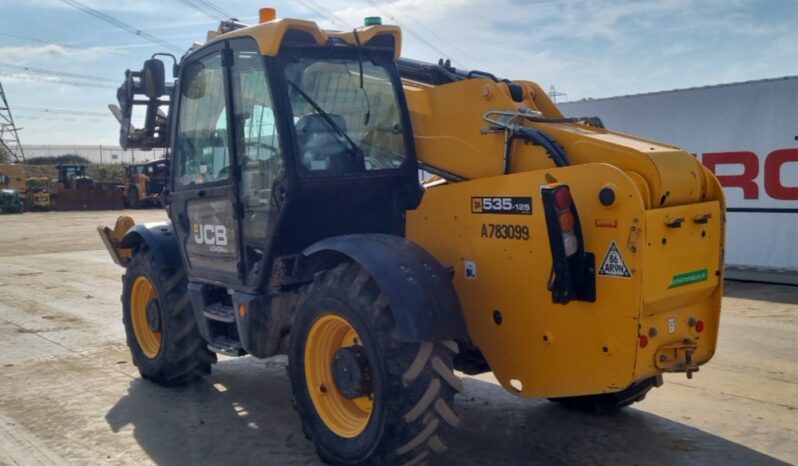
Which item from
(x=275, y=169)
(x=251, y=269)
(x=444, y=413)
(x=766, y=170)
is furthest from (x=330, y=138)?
(x=766, y=170)

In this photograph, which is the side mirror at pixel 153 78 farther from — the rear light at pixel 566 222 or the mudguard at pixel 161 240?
the rear light at pixel 566 222

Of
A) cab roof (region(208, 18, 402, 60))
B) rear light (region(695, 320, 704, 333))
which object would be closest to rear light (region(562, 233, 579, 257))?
rear light (region(695, 320, 704, 333))

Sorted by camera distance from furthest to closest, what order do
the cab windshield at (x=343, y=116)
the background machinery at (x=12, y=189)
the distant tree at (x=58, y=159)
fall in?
the distant tree at (x=58, y=159)
the background machinery at (x=12, y=189)
the cab windshield at (x=343, y=116)

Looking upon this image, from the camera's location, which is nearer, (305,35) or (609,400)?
(305,35)

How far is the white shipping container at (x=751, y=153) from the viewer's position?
11078 mm

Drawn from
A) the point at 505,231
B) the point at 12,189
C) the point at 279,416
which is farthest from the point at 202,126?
the point at 12,189

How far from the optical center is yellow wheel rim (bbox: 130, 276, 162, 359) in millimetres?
6441

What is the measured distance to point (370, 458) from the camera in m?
4.00

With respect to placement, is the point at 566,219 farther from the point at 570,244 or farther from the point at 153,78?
the point at 153,78

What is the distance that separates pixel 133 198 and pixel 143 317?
32589mm

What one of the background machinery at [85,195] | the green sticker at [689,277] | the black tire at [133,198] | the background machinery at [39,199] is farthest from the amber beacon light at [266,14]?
the background machinery at [39,199]

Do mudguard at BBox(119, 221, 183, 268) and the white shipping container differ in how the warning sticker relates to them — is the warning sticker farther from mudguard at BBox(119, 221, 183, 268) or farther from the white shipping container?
the white shipping container

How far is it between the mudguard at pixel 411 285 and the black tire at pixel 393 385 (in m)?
0.09

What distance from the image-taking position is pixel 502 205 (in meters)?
4.25
